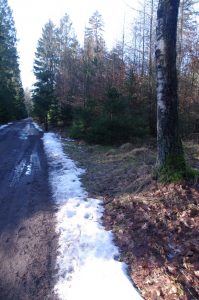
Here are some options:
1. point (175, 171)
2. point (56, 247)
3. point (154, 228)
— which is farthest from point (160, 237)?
point (175, 171)

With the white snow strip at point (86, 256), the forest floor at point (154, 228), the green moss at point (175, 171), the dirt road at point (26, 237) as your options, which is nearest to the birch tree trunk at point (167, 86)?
the green moss at point (175, 171)

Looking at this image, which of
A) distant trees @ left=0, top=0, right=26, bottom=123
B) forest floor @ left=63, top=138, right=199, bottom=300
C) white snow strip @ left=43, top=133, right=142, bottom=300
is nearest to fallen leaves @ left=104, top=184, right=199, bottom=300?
forest floor @ left=63, top=138, right=199, bottom=300

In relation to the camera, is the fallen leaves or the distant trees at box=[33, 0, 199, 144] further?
the distant trees at box=[33, 0, 199, 144]

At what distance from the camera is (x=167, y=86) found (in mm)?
6289

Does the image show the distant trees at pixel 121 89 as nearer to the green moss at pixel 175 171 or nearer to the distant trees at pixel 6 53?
the distant trees at pixel 6 53

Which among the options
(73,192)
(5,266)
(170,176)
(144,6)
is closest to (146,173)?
(170,176)

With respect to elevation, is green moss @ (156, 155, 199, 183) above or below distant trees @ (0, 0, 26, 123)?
below

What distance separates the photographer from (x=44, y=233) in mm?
5332

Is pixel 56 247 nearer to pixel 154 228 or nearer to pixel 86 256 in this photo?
pixel 86 256

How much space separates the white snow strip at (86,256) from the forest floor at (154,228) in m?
0.17

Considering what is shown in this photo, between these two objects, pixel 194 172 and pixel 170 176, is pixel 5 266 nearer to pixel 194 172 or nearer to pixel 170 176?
pixel 170 176

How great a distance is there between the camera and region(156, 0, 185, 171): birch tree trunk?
6172mm

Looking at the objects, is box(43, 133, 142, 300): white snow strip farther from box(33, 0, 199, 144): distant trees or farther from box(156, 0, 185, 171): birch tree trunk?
box(33, 0, 199, 144): distant trees

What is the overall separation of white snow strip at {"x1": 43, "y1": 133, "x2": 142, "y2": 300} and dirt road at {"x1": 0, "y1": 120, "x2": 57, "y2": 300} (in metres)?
0.19
